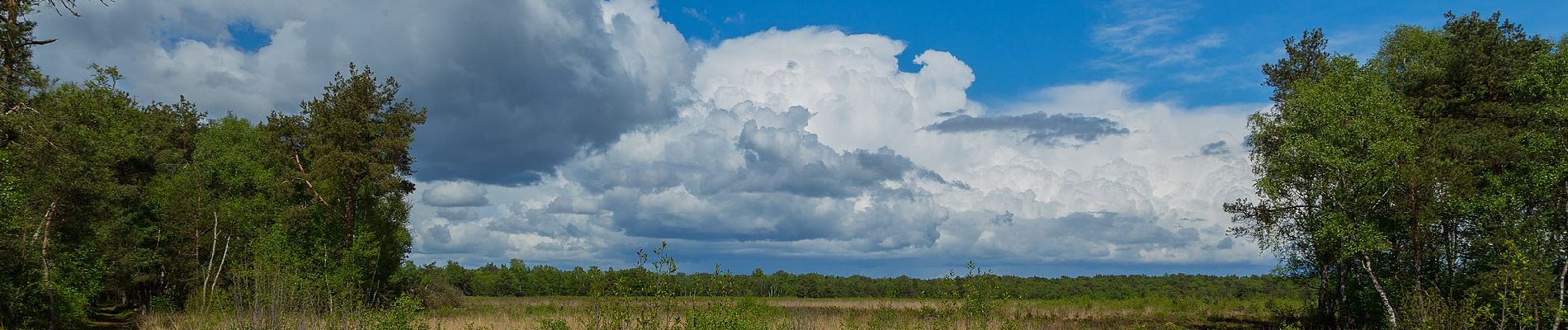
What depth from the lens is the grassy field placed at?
12633 millimetres

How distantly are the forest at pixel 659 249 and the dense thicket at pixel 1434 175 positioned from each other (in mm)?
77

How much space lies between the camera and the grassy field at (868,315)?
12633mm

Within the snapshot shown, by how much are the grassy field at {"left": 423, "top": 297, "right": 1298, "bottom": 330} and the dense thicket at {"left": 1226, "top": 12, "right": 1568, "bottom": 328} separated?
594 centimetres

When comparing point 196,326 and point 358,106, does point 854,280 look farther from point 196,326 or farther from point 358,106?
point 196,326

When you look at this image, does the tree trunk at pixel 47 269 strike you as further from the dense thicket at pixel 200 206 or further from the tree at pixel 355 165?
the tree at pixel 355 165

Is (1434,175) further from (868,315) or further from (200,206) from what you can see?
(200,206)

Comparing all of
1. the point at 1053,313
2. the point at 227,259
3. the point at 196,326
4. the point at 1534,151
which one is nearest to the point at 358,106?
the point at 227,259

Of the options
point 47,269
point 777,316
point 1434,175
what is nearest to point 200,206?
point 47,269

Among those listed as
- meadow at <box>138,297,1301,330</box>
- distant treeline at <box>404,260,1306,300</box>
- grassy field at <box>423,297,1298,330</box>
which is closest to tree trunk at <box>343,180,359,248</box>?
grassy field at <box>423,297,1298,330</box>

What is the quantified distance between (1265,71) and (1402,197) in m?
12.3

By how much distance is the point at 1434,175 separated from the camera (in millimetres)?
22812

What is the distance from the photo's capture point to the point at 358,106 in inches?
1406

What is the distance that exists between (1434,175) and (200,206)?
44.7m

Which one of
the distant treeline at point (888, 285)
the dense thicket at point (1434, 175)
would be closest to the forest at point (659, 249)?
the dense thicket at point (1434, 175)
